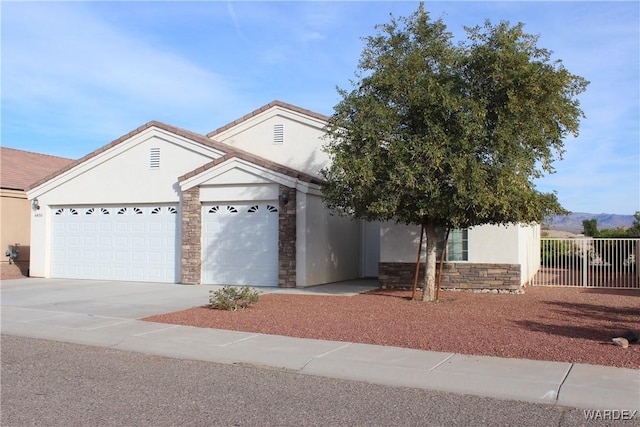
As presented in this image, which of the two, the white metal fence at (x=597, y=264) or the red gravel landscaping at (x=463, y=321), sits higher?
the white metal fence at (x=597, y=264)

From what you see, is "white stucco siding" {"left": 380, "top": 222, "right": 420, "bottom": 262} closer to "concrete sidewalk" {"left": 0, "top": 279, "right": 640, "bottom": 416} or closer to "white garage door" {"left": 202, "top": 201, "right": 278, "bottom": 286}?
"white garage door" {"left": 202, "top": 201, "right": 278, "bottom": 286}

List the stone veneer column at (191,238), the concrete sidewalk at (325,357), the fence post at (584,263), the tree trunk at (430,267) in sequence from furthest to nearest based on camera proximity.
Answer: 1. the fence post at (584,263)
2. the stone veneer column at (191,238)
3. the tree trunk at (430,267)
4. the concrete sidewalk at (325,357)

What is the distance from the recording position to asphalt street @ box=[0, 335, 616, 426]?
5980mm

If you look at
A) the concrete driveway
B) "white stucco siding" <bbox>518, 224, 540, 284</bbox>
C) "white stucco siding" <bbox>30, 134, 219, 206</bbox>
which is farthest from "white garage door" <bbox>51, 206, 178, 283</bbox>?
"white stucco siding" <bbox>518, 224, 540, 284</bbox>

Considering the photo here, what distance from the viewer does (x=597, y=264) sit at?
21.2 metres

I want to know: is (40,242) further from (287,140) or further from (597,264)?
(597,264)

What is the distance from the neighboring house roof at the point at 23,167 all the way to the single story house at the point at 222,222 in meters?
4.02

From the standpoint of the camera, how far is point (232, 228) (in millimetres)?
18531

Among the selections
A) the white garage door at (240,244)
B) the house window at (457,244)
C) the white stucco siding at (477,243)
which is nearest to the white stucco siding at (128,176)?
the white garage door at (240,244)

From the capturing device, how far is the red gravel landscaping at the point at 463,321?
8.98 meters

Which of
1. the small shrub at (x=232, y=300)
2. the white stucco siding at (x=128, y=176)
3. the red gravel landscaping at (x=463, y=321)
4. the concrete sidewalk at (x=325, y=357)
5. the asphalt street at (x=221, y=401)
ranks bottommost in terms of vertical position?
the asphalt street at (x=221, y=401)

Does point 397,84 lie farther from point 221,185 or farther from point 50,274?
point 50,274

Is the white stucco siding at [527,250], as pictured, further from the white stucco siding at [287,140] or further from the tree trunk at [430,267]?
the white stucco siding at [287,140]

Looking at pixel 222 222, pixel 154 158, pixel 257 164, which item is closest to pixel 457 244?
pixel 257 164
